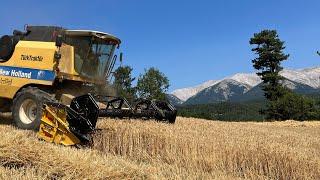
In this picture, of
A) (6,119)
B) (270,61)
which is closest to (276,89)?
Result: (270,61)

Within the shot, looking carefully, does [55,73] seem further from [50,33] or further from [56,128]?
[56,128]

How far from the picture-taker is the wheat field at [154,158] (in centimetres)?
585

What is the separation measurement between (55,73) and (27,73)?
0.81 meters

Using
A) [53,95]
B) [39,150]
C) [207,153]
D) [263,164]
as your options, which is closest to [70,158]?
[39,150]

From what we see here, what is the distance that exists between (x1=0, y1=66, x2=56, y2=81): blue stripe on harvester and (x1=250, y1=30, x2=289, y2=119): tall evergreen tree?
38.6m

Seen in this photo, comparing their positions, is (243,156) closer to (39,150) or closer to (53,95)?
(39,150)

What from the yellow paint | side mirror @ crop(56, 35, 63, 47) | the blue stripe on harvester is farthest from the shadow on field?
the yellow paint

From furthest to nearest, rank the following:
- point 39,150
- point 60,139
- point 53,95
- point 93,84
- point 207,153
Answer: point 93,84 < point 53,95 < point 60,139 < point 207,153 < point 39,150

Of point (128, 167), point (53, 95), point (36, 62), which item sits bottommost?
point (128, 167)

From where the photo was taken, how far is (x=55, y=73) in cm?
1048

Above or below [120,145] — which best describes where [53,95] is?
above

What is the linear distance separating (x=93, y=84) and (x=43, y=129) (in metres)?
2.73

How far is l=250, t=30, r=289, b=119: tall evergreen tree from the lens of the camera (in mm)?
48438

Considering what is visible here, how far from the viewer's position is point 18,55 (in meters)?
11.1
